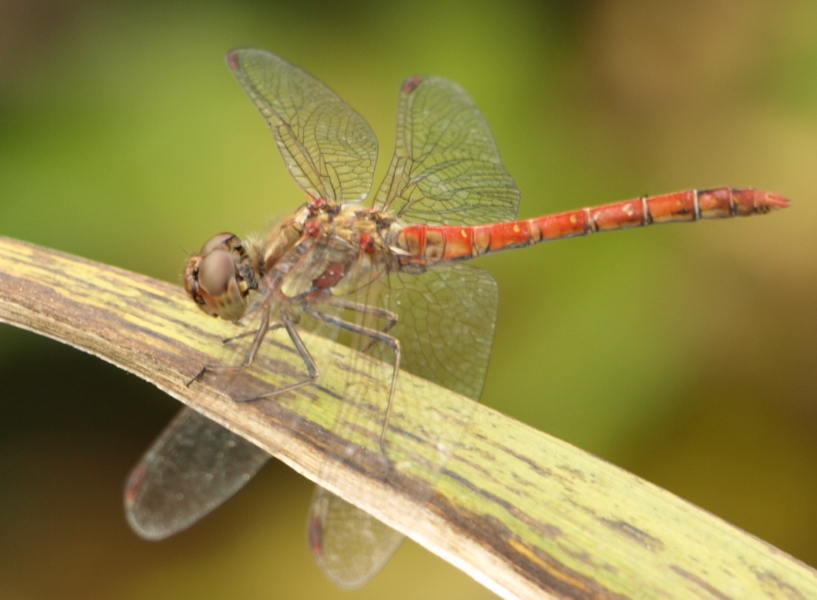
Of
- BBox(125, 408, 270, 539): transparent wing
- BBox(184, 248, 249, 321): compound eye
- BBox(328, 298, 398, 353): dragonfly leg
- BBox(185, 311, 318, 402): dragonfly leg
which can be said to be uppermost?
BBox(328, 298, 398, 353): dragonfly leg

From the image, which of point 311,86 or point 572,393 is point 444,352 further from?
point 311,86

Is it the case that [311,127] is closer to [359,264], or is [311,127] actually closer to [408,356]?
[359,264]

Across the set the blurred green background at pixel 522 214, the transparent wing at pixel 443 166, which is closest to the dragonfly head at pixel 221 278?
the transparent wing at pixel 443 166

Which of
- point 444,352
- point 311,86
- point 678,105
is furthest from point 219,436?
point 678,105

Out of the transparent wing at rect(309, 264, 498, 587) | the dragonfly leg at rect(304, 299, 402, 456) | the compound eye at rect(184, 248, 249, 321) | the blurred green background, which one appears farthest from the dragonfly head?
the blurred green background

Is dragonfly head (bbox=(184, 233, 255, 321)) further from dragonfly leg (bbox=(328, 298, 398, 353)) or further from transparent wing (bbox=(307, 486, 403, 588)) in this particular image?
transparent wing (bbox=(307, 486, 403, 588))

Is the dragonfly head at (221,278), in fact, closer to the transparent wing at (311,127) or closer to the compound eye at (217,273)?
the compound eye at (217,273)

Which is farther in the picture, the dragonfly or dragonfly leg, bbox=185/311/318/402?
the dragonfly

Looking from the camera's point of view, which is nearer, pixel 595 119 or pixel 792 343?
pixel 792 343
